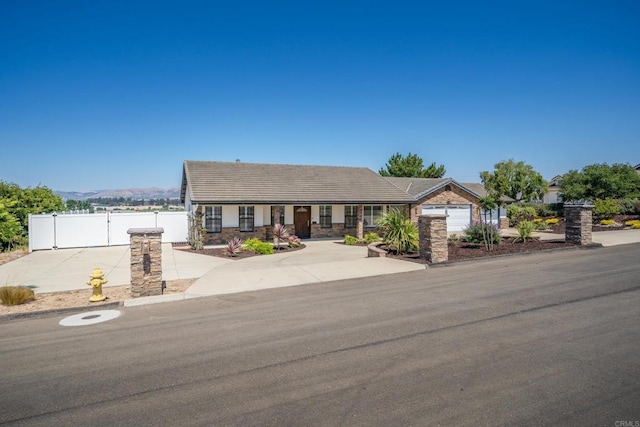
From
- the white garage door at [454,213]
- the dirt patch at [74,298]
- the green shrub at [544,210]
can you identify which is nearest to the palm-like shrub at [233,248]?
the dirt patch at [74,298]

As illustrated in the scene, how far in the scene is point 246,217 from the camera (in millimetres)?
23609

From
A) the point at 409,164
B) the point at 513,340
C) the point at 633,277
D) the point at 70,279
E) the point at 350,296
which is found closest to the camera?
the point at 513,340

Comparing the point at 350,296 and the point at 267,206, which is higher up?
the point at 267,206

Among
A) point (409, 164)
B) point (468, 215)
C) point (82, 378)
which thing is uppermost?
point (409, 164)

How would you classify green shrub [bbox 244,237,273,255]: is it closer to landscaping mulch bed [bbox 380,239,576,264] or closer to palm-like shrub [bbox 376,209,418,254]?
palm-like shrub [bbox 376,209,418,254]

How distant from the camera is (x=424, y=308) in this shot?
866 cm

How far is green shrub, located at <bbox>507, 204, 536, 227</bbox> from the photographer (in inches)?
1314

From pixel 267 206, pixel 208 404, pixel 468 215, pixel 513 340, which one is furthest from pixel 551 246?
pixel 208 404

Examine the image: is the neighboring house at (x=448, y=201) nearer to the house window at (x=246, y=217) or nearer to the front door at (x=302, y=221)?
the front door at (x=302, y=221)

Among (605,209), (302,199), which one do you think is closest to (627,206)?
(605,209)

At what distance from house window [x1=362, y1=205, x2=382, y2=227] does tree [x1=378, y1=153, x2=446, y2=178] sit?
27.0 meters

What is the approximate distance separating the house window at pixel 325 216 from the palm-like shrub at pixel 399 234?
868 cm

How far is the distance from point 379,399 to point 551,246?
53.5 ft

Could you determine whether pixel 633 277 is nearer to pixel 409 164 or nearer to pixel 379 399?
pixel 379 399
